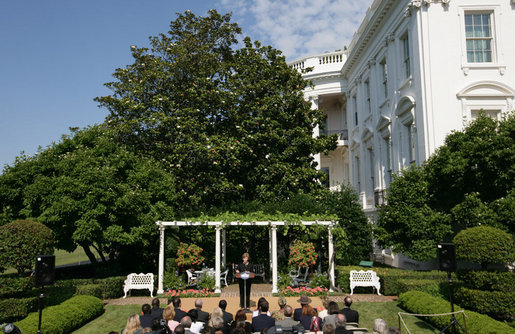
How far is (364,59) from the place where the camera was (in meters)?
25.8

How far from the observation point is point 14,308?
33.2 feet

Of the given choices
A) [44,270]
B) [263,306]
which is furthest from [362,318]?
[44,270]

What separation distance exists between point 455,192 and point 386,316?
18.9ft

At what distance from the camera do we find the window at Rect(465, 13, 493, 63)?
17094 mm

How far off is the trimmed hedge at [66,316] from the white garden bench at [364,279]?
8.73 metres

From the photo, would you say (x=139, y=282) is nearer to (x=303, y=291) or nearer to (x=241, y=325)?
(x=303, y=291)

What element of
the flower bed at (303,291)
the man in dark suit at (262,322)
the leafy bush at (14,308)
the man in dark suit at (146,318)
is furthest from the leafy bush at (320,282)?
the leafy bush at (14,308)

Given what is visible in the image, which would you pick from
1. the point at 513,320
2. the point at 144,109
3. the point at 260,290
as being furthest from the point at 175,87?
the point at 513,320

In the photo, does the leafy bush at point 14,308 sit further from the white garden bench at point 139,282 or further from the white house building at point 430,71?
the white house building at point 430,71

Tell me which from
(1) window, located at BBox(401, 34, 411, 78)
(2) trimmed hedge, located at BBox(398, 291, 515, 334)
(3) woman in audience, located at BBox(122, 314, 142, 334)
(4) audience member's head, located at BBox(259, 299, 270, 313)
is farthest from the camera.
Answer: (1) window, located at BBox(401, 34, 411, 78)

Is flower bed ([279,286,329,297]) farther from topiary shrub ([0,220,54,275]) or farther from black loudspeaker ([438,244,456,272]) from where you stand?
topiary shrub ([0,220,54,275])

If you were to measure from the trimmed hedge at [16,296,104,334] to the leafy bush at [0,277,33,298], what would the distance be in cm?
82

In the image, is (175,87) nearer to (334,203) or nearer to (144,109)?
(144,109)

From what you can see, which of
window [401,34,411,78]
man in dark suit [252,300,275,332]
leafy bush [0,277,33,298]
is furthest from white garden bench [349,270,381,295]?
leafy bush [0,277,33,298]
